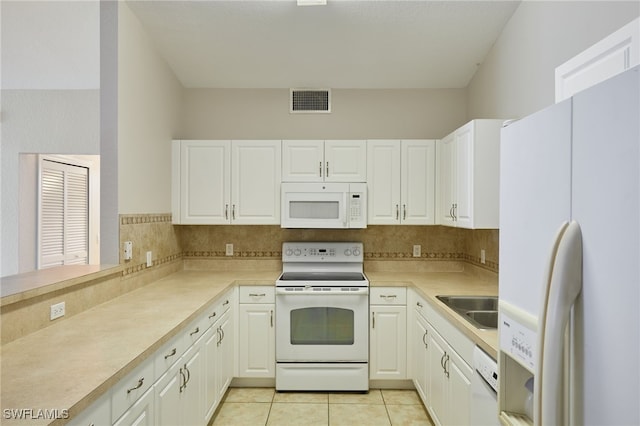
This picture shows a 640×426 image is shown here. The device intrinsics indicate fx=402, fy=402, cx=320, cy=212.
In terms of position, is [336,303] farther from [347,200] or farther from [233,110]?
[233,110]

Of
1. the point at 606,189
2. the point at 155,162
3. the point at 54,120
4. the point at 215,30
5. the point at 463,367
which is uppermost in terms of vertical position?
the point at 215,30

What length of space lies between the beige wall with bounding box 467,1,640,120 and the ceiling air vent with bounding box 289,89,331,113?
1.38 meters

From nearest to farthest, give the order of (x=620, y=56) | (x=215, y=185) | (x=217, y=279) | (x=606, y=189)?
(x=606, y=189) < (x=620, y=56) < (x=217, y=279) < (x=215, y=185)

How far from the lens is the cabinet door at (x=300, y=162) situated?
3580mm

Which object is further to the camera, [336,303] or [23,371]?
[336,303]

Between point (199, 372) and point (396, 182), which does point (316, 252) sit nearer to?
point (396, 182)

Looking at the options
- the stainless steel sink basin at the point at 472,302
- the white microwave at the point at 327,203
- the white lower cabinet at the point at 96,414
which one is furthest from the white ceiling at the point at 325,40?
the white lower cabinet at the point at 96,414

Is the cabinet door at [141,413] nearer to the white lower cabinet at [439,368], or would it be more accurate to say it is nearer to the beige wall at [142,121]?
the beige wall at [142,121]

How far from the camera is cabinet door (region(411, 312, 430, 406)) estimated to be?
114 inches

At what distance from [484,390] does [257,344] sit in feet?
6.67

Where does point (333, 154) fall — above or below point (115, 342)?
above

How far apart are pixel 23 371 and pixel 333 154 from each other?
2.69m

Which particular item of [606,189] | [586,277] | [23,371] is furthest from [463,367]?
[23,371]

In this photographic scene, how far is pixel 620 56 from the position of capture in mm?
1300
